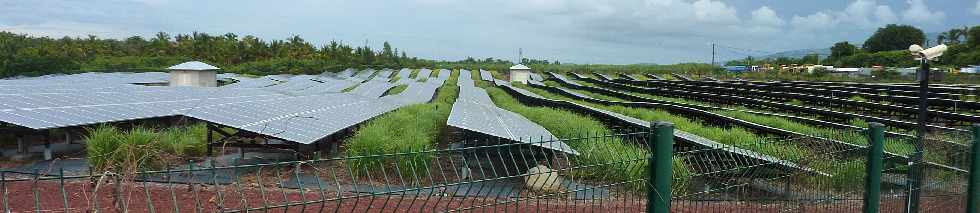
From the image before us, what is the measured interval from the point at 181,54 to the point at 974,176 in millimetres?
45280

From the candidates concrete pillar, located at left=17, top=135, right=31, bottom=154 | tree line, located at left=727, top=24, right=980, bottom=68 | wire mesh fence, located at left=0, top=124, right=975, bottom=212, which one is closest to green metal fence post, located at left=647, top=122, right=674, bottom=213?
wire mesh fence, located at left=0, top=124, right=975, bottom=212

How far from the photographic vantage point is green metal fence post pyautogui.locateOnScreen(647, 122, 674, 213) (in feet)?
12.0

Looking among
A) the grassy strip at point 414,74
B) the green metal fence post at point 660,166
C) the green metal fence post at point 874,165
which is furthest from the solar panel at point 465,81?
the green metal fence post at point 660,166

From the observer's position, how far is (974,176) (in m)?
5.58

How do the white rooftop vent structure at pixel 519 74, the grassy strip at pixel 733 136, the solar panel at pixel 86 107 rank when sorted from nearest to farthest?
the grassy strip at pixel 733 136 → the solar panel at pixel 86 107 → the white rooftop vent structure at pixel 519 74

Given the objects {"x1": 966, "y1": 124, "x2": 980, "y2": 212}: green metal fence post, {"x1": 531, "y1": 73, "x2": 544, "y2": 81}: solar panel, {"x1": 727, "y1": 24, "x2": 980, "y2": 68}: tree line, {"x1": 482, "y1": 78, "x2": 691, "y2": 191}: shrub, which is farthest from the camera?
{"x1": 727, "y1": 24, "x2": 980, "y2": 68}: tree line

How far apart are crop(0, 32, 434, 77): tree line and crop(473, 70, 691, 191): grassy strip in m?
27.8

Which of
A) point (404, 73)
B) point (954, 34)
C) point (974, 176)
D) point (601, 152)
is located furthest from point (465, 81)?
point (954, 34)

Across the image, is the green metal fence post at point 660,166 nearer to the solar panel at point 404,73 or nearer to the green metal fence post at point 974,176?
the green metal fence post at point 974,176

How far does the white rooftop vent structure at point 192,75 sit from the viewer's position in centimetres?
2808

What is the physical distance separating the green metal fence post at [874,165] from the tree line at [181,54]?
117 ft

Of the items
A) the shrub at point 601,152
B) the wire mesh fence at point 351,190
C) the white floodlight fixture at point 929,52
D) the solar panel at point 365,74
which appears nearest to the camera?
the shrub at point 601,152

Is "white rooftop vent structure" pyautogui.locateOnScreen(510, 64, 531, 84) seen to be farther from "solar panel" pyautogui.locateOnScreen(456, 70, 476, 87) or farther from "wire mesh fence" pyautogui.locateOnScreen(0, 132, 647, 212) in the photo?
"wire mesh fence" pyautogui.locateOnScreen(0, 132, 647, 212)

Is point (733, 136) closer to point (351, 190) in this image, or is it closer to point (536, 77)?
point (351, 190)
